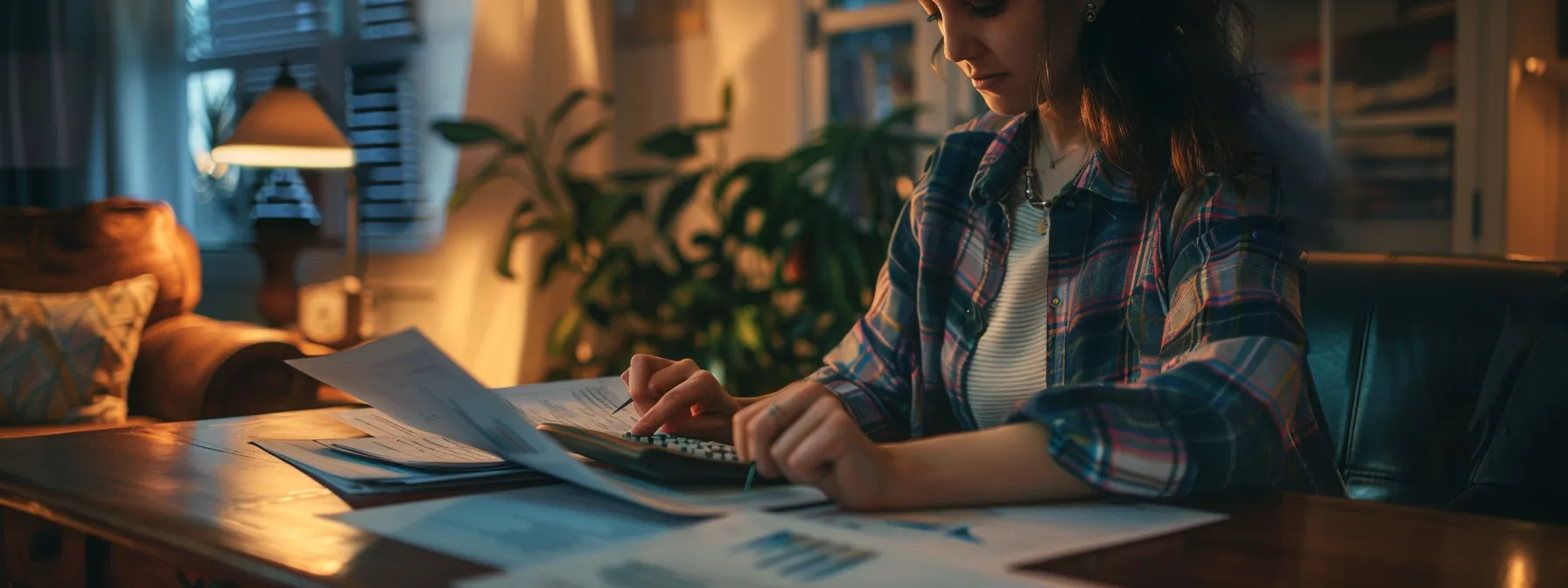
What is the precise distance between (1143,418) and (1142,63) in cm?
39

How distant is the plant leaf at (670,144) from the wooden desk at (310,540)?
1.96 metres

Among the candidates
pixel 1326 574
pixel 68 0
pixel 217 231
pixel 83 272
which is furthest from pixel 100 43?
pixel 1326 574

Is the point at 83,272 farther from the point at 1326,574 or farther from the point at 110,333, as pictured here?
the point at 1326,574

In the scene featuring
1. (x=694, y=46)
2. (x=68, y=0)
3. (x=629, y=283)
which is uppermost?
(x=68, y=0)

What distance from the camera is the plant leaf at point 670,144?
8.96 feet

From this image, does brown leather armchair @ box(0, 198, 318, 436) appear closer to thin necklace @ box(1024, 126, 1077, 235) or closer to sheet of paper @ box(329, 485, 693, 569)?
thin necklace @ box(1024, 126, 1077, 235)

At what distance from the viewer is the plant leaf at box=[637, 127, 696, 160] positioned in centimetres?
273

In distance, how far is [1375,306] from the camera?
1094mm

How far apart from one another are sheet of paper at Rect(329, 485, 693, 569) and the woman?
8 centimetres

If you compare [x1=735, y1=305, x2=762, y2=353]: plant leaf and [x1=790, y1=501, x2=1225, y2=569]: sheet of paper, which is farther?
[x1=735, y1=305, x2=762, y2=353]: plant leaf

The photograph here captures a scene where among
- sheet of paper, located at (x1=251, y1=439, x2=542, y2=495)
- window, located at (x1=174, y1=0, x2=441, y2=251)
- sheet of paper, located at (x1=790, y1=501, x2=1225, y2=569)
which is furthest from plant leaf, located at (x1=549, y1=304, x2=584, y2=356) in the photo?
sheet of paper, located at (x1=790, y1=501, x2=1225, y2=569)

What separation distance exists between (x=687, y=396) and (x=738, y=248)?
2016mm

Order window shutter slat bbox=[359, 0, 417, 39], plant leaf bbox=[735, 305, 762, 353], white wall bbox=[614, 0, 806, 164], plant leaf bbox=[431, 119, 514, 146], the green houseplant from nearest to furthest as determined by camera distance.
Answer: the green houseplant → plant leaf bbox=[735, 305, 762, 353] → plant leaf bbox=[431, 119, 514, 146] → white wall bbox=[614, 0, 806, 164] → window shutter slat bbox=[359, 0, 417, 39]

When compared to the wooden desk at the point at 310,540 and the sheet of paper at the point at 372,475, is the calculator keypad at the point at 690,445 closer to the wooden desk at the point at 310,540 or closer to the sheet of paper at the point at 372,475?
the sheet of paper at the point at 372,475
